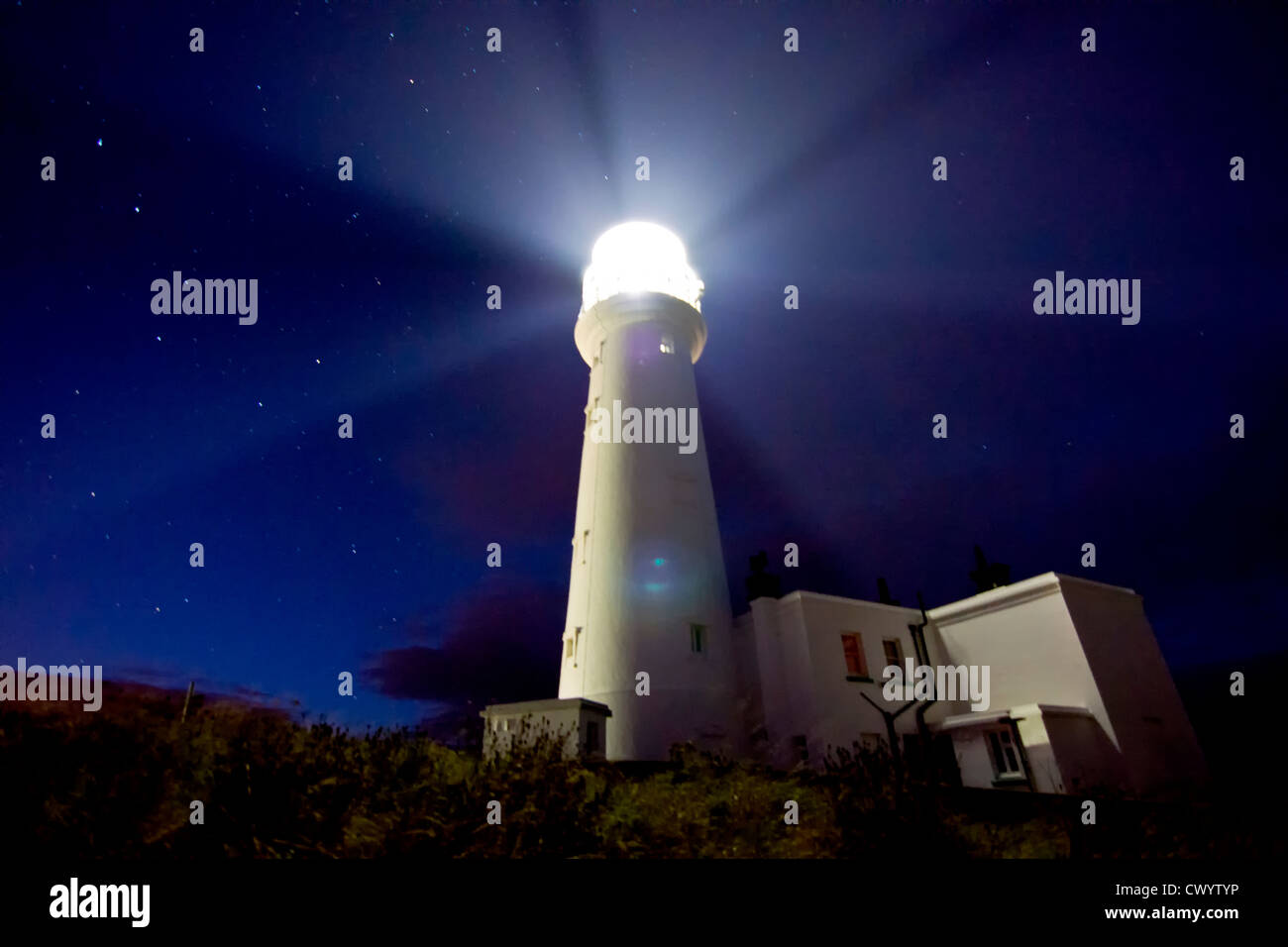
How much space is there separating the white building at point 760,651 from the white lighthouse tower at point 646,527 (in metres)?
0.06

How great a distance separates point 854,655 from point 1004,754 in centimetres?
501

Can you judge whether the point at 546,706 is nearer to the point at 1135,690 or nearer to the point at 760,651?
the point at 760,651

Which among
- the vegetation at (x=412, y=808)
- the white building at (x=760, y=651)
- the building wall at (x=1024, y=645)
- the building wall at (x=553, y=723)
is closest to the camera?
the vegetation at (x=412, y=808)

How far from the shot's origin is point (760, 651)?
20672mm

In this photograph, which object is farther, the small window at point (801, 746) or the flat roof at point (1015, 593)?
the flat roof at point (1015, 593)

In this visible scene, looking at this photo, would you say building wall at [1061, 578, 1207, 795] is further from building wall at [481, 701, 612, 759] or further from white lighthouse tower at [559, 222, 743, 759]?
building wall at [481, 701, 612, 759]

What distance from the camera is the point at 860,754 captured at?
34.6 ft

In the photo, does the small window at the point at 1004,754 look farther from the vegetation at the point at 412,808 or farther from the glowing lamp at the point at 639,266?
the glowing lamp at the point at 639,266

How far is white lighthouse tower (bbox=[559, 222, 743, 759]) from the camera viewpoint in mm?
16750

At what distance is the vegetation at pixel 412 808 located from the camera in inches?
256

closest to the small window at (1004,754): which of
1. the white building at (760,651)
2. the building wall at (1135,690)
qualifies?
the white building at (760,651)
